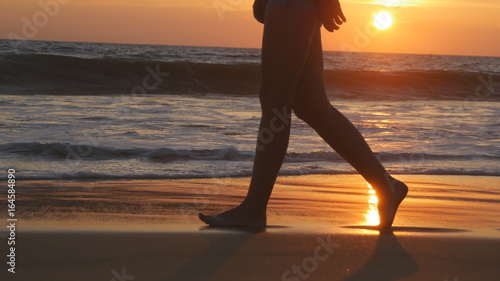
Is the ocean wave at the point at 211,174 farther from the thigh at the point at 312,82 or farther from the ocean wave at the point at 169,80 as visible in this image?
the ocean wave at the point at 169,80

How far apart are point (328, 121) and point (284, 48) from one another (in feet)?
1.15

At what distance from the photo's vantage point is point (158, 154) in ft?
18.1

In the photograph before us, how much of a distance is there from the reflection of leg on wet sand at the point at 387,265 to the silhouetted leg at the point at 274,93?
504 millimetres

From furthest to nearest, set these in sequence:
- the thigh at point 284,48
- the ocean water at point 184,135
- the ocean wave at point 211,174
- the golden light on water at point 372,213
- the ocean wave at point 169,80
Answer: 1. the ocean wave at point 169,80
2. the ocean water at point 184,135
3. the ocean wave at point 211,174
4. the golden light on water at point 372,213
5. the thigh at point 284,48

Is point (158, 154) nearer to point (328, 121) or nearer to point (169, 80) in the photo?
point (328, 121)

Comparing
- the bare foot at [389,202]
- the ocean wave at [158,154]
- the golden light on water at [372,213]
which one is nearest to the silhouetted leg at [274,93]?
the bare foot at [389,202]

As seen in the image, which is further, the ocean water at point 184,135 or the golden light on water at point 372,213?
the ocean water at point 184,135

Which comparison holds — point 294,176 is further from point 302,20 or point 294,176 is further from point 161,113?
point 161,113

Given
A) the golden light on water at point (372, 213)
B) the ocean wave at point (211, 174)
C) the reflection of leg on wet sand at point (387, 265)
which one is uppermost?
the ocean wave at point (211, 174)

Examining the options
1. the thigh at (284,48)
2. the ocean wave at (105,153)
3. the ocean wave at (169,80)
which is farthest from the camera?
the ocean wave at (169,80)

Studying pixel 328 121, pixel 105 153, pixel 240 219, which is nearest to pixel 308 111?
pixel 328 121

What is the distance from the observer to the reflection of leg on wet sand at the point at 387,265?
6.40 ft

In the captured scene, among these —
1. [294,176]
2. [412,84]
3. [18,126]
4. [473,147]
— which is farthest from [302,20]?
[412,84]

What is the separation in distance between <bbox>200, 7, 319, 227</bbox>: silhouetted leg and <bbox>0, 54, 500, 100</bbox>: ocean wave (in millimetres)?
11184
